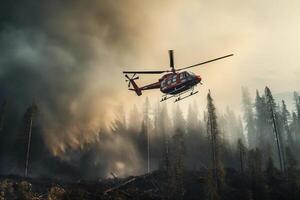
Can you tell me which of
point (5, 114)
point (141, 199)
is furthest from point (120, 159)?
point (141, 199)

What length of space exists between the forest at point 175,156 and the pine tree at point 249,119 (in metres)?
0.33

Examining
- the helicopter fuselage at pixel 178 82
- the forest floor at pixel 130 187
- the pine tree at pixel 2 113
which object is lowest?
the forest floor at pixel 130 187

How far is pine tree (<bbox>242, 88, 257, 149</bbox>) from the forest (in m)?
0.33

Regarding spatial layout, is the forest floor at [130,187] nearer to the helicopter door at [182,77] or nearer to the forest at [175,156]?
the forest at [175,156]

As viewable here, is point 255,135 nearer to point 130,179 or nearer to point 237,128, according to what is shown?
point 237,128

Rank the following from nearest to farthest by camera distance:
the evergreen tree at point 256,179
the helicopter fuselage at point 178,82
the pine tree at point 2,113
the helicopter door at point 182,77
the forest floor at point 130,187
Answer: the helicopter fuselage at point 178,82, the helicopter door at point 182,77, the forest floor at point 130,187, the evergreen tree at point 256,179, the pine tree at point 2,113

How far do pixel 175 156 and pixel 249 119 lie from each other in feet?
221

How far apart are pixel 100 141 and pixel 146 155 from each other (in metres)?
14.8

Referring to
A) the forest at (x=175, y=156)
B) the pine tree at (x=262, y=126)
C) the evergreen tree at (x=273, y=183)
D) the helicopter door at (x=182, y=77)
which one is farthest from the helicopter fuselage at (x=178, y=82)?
the pine tree at (x=262, y=126)

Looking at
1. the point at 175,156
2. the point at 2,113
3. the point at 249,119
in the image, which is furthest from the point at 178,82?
the point at 249,119

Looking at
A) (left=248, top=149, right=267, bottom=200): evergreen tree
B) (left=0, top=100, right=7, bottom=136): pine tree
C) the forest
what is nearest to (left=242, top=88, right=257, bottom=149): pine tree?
the forest

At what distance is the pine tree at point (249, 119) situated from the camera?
115 metres

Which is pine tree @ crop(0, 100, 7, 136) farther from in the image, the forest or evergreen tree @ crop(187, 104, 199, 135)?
evergreen tree @ crop(187, 104, 199, 135)

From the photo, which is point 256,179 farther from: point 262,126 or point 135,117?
point 135,117
